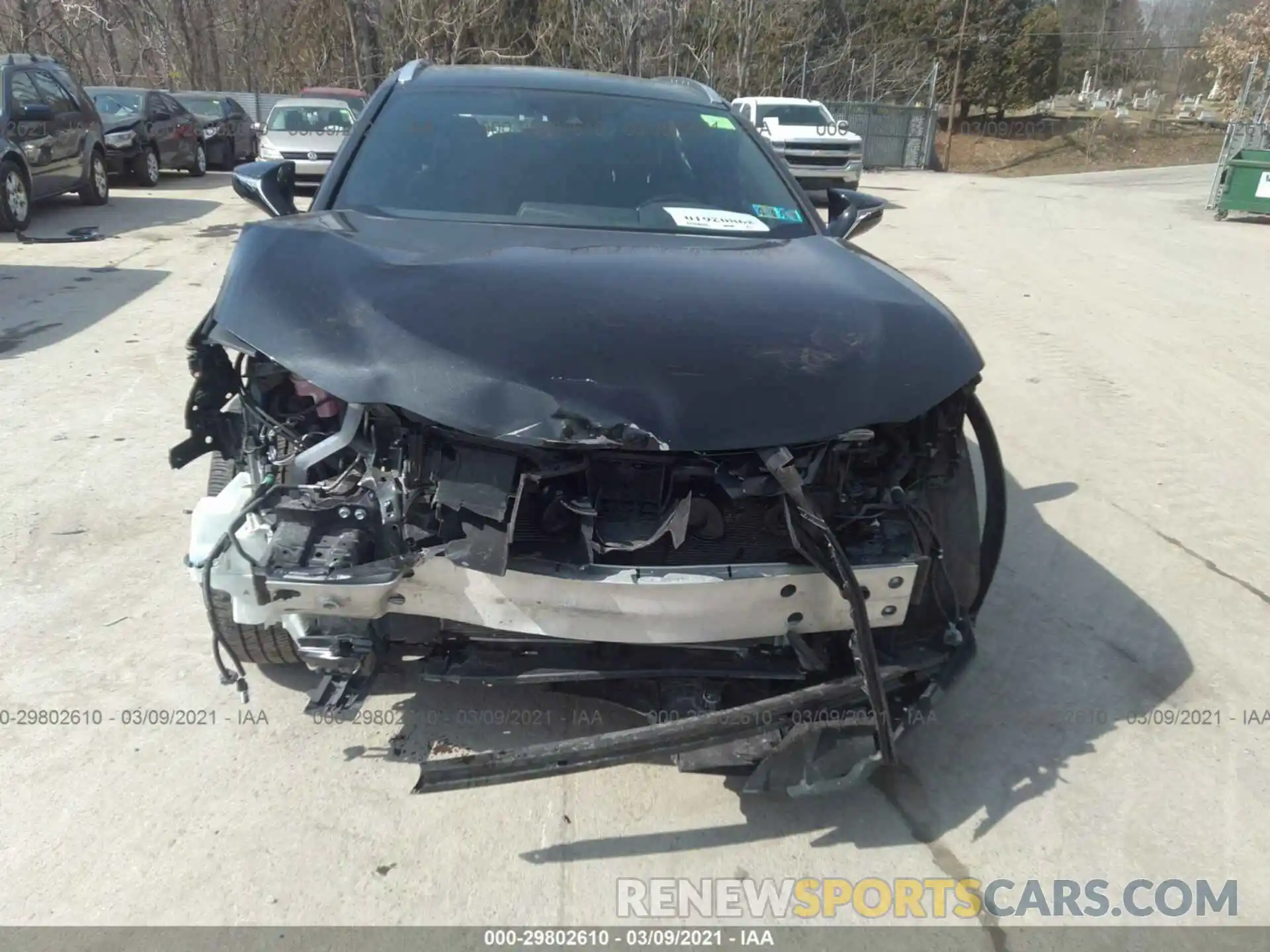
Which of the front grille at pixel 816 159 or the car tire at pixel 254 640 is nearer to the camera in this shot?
the car tire at pixel 254 640

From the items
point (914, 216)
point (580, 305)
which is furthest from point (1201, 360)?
point (914, 216)

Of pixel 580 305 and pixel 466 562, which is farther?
pixel 580 305

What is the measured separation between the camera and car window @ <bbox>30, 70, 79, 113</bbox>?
10852 mm

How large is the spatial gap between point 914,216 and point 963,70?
89.0 feet

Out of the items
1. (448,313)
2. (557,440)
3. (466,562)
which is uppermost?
(448,313)

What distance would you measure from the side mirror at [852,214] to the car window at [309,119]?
1257 cm

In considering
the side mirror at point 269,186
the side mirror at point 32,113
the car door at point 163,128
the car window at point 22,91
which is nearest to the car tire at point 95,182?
the car window at point 22,91

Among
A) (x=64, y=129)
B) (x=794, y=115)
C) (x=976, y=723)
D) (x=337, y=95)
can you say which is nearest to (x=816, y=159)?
(x=794, y=115)

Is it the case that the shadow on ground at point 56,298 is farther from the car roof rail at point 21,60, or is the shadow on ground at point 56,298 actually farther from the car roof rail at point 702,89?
the car roof rail at point 702,89

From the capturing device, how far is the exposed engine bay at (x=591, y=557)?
2248 millimetres

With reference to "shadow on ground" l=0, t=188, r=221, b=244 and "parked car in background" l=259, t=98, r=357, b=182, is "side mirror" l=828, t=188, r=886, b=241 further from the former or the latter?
"parked car in background" l=259, t=98, r=357, b=182

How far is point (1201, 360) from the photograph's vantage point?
7266mm

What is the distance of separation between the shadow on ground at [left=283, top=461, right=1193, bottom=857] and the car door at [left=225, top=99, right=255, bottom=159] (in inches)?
765

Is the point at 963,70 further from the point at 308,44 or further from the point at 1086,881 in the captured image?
the point at 1086,881
